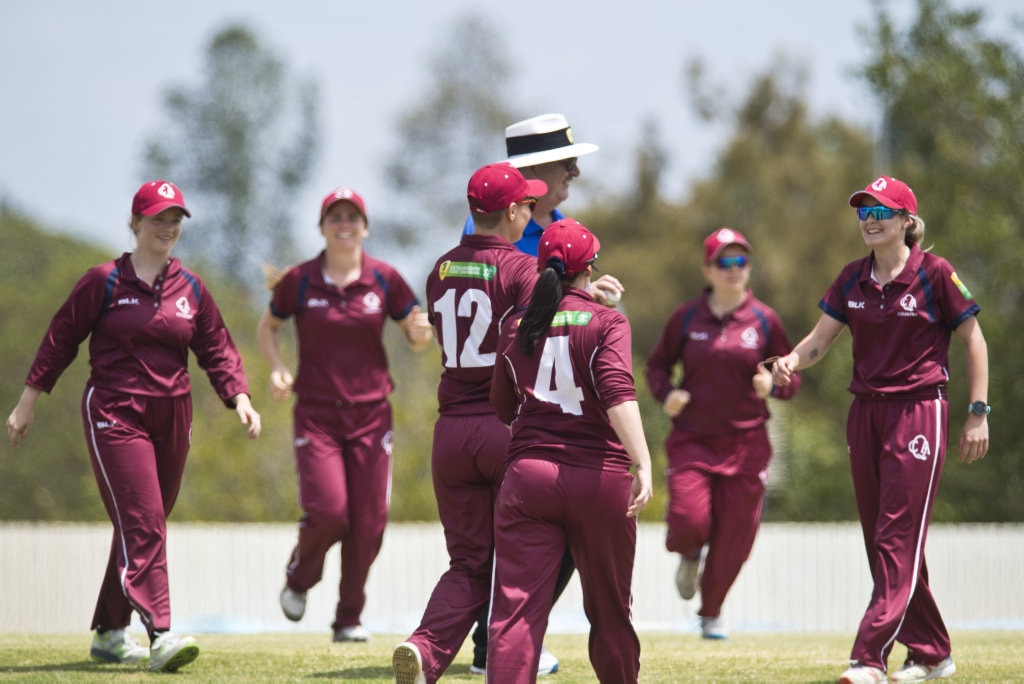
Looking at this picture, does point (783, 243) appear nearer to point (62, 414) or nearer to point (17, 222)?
point (62, 414)

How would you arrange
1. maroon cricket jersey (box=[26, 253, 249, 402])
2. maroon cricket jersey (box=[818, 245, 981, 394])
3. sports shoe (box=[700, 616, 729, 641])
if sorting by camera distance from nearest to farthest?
maroon cricket jersey (box=[818, 245, 981, 394]) < maroon cricket jersey (box=[26, 253, 249, 402]) < sports shoe (box=[700, 616, 729, 641])

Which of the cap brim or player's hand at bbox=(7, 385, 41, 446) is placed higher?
the cap brim

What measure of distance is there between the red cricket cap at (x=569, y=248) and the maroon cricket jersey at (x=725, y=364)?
4205 millimetres

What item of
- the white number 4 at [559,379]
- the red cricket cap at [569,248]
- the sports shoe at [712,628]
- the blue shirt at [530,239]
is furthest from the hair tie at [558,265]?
the sports shoe at [712,628]

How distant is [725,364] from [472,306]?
377 cm

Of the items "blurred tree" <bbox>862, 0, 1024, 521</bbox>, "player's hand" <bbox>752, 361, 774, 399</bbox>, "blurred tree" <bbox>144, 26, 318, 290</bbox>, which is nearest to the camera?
"player's hand" <bbox>752, 361, 774, 399</bbox>

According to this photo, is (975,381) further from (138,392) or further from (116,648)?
(116,648)

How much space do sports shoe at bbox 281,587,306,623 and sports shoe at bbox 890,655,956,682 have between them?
12.6 feet

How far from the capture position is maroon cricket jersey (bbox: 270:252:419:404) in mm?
8859

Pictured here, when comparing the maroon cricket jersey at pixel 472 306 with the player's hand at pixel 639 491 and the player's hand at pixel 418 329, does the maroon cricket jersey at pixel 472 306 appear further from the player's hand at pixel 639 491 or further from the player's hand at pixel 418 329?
the player's hand at pixel 418 329

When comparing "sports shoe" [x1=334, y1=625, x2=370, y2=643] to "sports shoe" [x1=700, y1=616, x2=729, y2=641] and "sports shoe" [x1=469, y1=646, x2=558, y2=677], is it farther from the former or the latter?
"sports shoe" [x1=700, y1=616, x2=729, y2=641]

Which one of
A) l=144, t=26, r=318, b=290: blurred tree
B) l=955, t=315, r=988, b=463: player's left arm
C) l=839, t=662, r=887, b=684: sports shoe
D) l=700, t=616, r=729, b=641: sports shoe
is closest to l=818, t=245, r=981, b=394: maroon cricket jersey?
l=955, t=315, r=988, b=463: player's left arm

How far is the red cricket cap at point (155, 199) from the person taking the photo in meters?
7.49

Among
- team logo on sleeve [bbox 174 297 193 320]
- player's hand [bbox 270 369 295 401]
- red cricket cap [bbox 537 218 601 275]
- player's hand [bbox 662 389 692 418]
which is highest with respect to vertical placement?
red cricket cap [bbox 537 218 601 275]
